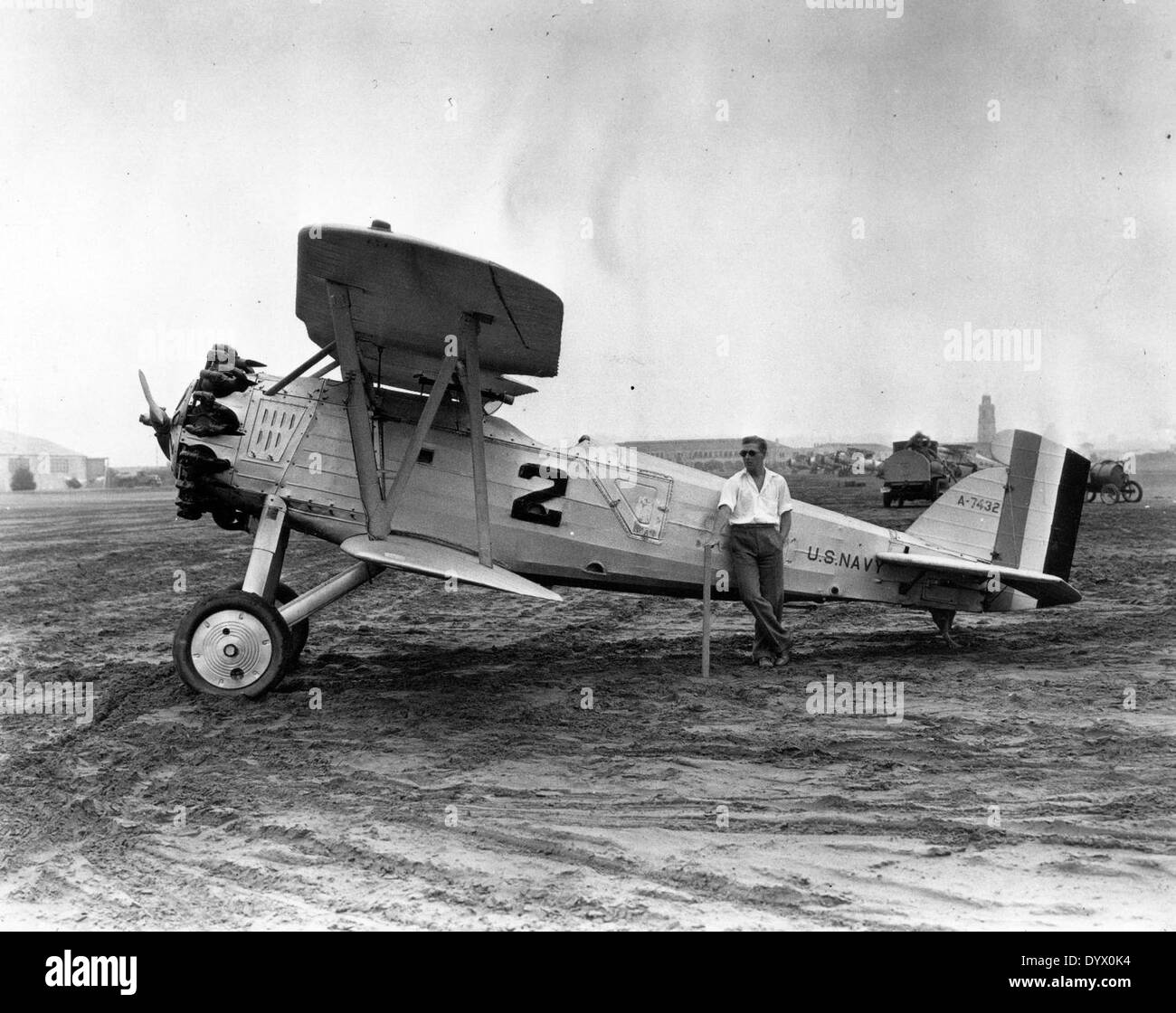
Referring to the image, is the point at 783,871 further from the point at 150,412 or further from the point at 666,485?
the point at 150,412

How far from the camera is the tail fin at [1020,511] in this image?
771 cm

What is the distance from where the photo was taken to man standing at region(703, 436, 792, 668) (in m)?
7.04

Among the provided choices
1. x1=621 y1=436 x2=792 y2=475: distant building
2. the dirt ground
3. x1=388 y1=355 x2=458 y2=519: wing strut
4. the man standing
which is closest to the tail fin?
the dirt ground

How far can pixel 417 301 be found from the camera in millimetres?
5598

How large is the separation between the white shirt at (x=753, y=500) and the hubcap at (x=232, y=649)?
12.4 feet

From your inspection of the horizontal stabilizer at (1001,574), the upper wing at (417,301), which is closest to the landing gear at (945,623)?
the horizontal stabilizer at (1001,574)

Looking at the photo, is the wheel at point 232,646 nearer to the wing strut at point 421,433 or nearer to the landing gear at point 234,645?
the landing gear at point 234,645

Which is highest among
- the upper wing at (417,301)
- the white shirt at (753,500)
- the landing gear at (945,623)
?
the upper wing at (417,301)

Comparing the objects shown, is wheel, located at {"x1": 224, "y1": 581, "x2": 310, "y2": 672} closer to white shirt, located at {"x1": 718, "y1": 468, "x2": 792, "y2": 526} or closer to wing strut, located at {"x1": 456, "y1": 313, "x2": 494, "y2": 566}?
wing strut, located at {"x1": 456, "y1": 313, "x2": 494, "y2": 566}

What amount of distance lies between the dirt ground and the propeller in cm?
203

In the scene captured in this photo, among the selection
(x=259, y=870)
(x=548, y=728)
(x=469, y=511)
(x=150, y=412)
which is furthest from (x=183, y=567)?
(x=259, y=870)

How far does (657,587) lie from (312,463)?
3016mm

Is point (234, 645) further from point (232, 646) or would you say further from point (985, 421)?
point (985, 421)

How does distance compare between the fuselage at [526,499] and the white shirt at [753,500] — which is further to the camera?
the white shirt at [753,500]
